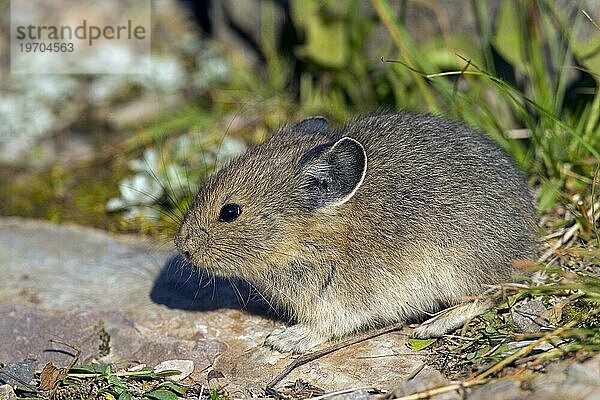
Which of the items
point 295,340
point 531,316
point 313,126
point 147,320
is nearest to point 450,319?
point 531,316

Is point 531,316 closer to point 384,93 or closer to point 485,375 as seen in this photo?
point 485,375

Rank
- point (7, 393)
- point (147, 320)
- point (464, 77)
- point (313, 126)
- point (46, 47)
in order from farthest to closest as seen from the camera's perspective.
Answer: point (46, 47) < point (464, 77) < point (313, 126) < point (147, 320) < point (7, 393)

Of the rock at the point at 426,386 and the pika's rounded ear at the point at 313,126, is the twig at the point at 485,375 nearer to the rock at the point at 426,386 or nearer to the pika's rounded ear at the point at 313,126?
the rock at the point at 426,386

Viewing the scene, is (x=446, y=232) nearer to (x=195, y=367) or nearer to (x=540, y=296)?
(x=540, y=296)

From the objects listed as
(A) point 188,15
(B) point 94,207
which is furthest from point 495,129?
(A) point 188,15

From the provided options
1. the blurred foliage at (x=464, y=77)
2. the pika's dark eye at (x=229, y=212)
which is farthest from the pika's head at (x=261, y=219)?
the blurred foliage at (x=464, y=77)
